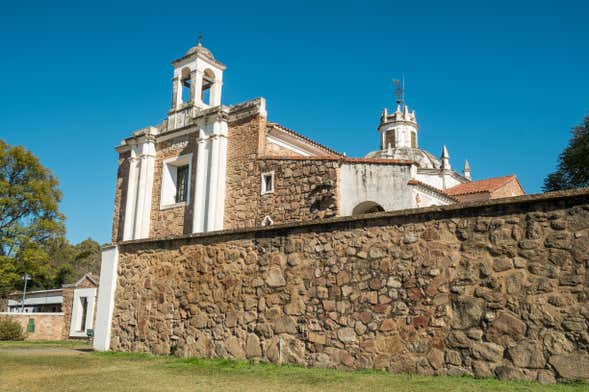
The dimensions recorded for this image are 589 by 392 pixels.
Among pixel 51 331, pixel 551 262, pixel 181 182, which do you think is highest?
pixel 181 182

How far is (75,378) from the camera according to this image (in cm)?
711

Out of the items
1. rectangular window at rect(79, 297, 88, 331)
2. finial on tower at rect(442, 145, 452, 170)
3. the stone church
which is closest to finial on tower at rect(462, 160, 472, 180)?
finial on tower at rect(442, 145, 452, 170)

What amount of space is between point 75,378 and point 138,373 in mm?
801

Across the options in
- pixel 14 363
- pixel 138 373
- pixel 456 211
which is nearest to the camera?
pixel 456 211

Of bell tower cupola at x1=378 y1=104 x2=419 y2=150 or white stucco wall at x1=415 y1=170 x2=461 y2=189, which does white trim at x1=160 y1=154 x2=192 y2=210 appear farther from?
bell tower cupola at x1=378 y1=104 x2=419 y2=150

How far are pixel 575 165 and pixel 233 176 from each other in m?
19.3

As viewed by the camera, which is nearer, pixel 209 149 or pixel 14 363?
pixel 14 363

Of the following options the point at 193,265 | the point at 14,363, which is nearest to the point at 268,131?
the point at 193,265

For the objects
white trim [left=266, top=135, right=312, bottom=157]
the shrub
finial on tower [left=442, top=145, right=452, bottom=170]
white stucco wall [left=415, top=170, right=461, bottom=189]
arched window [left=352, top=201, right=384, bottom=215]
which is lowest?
the shrub

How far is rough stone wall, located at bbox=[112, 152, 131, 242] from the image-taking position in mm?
24438

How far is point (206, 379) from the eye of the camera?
6.76 m

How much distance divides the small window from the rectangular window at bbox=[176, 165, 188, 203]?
4.93 m

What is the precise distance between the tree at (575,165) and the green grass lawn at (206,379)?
84.2 feet

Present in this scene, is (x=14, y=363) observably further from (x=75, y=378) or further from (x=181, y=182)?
(x=181, y=182)
